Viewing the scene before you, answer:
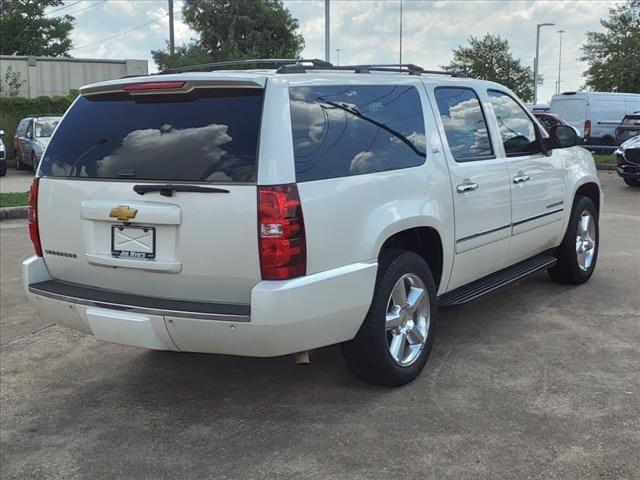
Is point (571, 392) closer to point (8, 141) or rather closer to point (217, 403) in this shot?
point (217, 403)

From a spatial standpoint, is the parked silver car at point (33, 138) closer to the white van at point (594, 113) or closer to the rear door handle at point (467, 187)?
the white van at point (594, 113)

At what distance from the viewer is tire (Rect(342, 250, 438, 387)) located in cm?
398

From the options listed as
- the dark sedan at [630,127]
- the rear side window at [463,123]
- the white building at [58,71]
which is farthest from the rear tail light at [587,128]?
the rear side window at [463,123]

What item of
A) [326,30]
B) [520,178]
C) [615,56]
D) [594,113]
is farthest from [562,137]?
[615,56]

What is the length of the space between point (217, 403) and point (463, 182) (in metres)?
2.10

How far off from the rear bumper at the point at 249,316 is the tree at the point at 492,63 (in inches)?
1748

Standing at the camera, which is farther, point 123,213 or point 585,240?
point 585,240

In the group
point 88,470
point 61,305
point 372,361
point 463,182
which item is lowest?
point 88,470

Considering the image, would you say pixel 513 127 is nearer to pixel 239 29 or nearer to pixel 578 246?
pixel 578 246

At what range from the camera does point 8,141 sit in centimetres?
2372

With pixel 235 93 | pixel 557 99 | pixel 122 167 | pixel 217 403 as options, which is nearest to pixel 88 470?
pixel 217 403

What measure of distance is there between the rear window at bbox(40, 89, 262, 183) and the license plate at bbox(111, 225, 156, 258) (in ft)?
0.89

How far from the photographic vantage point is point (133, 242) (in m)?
3.73

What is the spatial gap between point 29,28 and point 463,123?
174 feet
